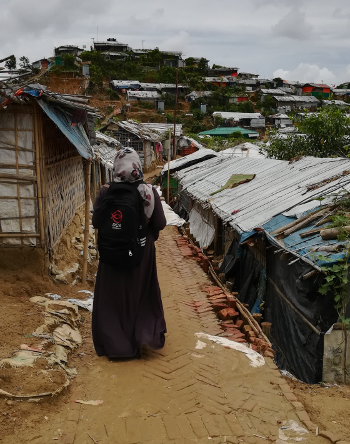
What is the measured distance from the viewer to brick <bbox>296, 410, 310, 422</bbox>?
10.6 ft

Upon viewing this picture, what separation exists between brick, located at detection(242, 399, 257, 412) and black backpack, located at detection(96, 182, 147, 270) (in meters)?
1.54

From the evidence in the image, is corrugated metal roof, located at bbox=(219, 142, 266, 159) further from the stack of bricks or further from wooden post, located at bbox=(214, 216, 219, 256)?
the stack of bricks

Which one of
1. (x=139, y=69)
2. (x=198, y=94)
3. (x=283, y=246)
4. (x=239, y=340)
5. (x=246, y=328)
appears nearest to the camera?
Result: (x=239, y=340)

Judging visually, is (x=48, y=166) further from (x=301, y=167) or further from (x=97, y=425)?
(x=301, y=167)

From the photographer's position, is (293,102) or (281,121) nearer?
(281,121)

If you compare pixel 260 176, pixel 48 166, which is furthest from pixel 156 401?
pixel 260 176

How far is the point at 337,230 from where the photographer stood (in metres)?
4.79

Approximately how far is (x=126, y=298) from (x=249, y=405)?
146 cm

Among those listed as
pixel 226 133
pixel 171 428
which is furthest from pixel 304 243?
pixel 226 133

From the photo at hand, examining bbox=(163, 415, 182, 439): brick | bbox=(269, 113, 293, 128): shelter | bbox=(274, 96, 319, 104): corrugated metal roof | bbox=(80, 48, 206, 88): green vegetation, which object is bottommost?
bbox=(163, 415, 182, 439): brick

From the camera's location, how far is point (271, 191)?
325 inches

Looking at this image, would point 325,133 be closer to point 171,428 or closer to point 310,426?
point 310,426

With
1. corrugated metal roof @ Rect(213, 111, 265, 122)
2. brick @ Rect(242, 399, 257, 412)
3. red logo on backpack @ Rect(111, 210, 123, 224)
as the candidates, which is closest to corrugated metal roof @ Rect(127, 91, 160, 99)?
corrugated metal roof @ Rect(213, 111, 265, 122)

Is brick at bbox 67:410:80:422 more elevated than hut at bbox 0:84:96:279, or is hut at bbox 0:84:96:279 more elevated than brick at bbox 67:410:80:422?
hut at bbox 0:84:96:279
